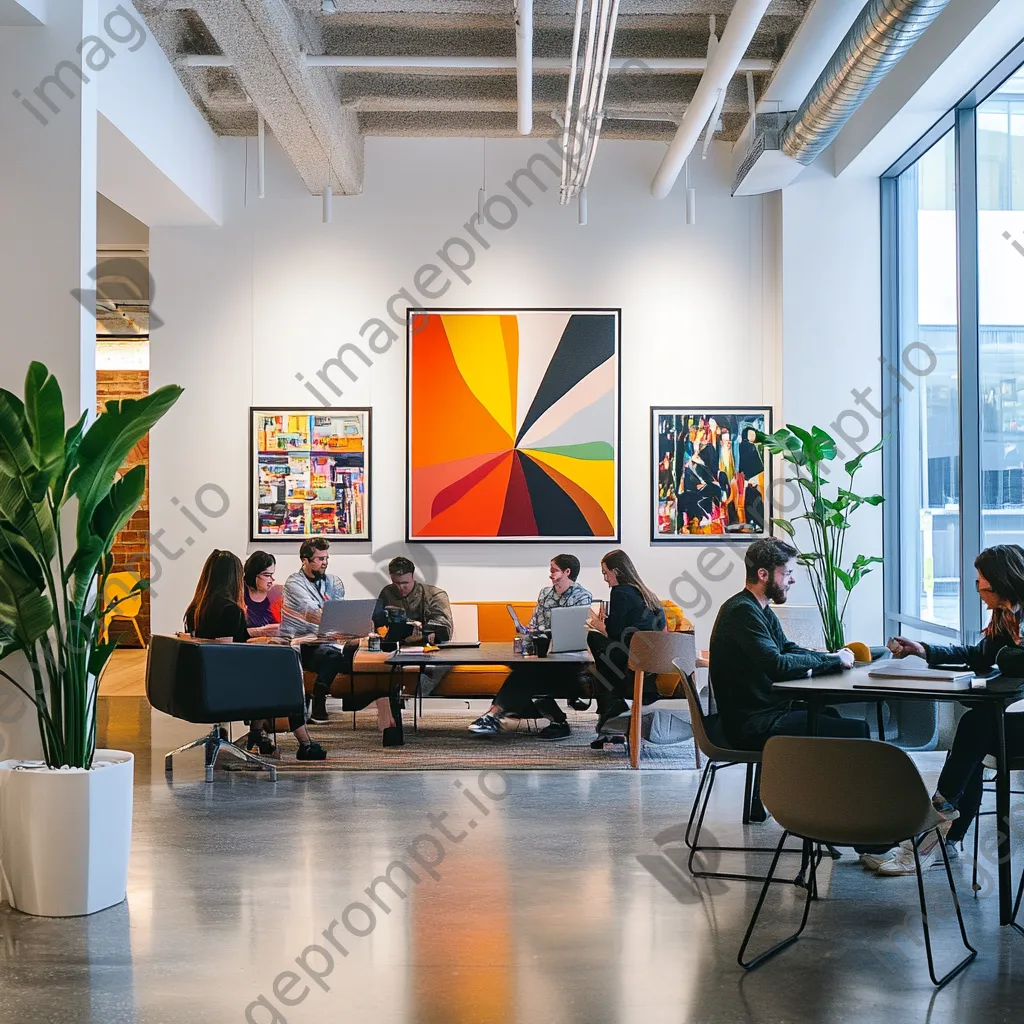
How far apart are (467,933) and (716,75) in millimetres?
4858

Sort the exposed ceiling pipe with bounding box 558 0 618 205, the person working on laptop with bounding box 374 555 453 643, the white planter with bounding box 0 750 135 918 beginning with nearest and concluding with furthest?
the white planter with bounding box 0 750 135 918 → the exposed ceiling pipe with bounding box 558 0 618 205 → the person working on laptop with bounding box 374 555 453 643

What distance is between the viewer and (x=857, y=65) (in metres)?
6.17

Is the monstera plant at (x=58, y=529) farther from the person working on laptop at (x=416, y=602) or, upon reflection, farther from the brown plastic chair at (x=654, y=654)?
the person working on laptop at (x=416, y=602)

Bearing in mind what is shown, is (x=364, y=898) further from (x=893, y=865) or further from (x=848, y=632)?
(x=848, y=632)

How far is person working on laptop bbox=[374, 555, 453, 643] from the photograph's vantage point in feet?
27.1

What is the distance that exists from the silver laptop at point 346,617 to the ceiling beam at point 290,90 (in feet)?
10.7

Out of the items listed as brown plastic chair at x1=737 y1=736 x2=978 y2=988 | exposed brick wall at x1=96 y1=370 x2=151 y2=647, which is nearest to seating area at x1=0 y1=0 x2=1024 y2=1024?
brown plastic chair at x1=737 y1=736 x2=978 y2=988

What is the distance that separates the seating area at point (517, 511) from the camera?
3.93 meters

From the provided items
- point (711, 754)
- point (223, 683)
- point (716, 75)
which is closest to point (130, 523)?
point (223, 683)

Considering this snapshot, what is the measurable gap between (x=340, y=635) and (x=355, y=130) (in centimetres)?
404

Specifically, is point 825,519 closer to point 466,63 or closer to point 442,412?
point 442,412

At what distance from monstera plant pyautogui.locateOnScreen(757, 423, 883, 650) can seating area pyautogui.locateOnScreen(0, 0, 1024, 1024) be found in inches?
1.9

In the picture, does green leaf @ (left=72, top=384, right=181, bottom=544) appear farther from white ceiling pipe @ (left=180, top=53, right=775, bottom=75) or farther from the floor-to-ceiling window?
the floor-to-ceiling window

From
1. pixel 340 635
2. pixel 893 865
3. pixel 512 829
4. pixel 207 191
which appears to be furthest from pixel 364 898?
pixel 207 191
